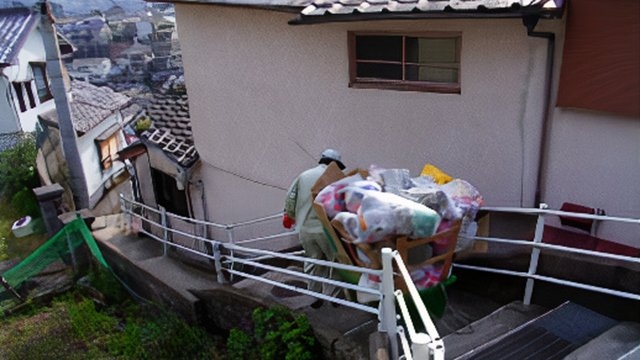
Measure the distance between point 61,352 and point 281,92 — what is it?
16.1ft

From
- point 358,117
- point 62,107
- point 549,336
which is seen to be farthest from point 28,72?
point 549,336

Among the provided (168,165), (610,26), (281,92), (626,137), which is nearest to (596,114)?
(626,137)

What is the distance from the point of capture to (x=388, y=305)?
3.88 m

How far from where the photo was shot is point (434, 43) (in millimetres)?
6129

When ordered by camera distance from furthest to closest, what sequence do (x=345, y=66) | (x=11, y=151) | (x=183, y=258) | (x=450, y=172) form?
1. (x=11, y=151)
2. (x=183, y=258)
3. (x=345, y=66)
4. (x=450, y=172)

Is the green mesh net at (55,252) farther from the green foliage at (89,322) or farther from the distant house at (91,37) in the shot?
the distant house at (91,37)

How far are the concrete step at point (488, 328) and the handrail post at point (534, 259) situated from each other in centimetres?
12

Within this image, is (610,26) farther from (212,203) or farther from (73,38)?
(73,38)

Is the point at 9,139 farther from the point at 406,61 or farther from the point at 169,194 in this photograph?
the point at 406,61

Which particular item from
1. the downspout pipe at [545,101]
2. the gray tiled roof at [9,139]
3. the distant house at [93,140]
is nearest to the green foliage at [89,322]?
the downspout pipe at [545,101]

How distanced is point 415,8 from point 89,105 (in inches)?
795

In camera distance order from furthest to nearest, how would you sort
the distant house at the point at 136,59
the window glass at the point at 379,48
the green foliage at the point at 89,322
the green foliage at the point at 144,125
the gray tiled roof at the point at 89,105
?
the distant house at the point at 136,59 → the gray tiled roof at the point at 89,105 → the green foliage at the point at 144,125 → the green foliage at the point at 89,322 → the window glass at the point at 379,48

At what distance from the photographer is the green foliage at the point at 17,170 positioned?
17.6 metres

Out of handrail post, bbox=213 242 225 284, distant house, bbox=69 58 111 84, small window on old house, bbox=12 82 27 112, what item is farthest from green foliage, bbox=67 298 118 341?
distant house, bbox=69 58 111 84
